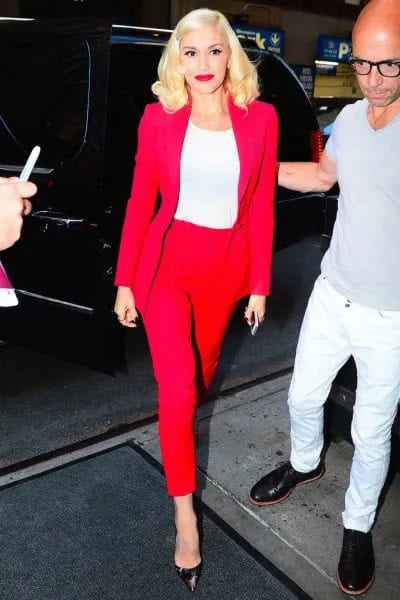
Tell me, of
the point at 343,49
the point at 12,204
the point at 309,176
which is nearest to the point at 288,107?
the point at 309,176

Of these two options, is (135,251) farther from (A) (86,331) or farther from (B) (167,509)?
(B) (167,509)

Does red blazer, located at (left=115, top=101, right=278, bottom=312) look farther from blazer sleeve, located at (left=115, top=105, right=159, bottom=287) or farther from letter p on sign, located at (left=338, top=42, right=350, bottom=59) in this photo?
letter p on sign, located at (left=338, top=42, right=350, bottom=59)

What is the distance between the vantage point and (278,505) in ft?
8.42

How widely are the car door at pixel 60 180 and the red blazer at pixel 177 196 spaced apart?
0.63m

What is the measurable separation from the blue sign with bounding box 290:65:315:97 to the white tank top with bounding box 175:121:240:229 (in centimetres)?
1308

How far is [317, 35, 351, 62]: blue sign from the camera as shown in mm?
14406

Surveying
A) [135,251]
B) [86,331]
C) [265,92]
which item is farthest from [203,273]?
[265,92]

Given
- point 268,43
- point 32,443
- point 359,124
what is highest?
point 268,43

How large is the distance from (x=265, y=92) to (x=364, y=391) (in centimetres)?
300

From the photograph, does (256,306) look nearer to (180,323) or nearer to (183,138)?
(180,323)

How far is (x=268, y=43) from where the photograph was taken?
43.3 feet

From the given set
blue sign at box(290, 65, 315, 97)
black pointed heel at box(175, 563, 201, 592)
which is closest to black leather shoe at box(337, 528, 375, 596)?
black pointed heel at box(175, 563, 201, 592)

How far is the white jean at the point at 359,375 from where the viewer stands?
197 centimetres

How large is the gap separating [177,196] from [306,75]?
44.3ft
